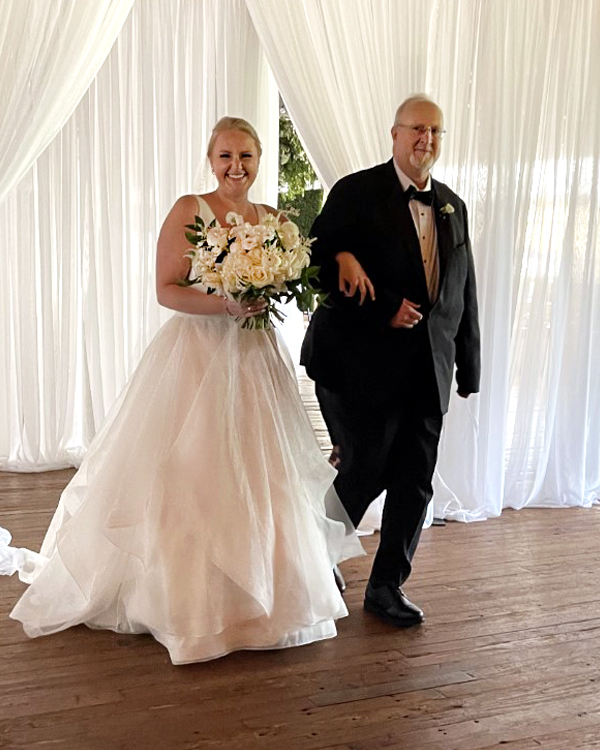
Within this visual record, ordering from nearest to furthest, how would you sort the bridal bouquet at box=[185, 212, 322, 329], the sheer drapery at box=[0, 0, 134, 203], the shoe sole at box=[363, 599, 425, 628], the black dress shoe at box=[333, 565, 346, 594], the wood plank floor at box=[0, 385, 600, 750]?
the wood plank floor at box=[0, 385, 600, 750] → the bridal bouquet at box=[185, 212, 322, 329] → the shoe sole at box=[363, 599, 425, 628] → the black dress shoe at box=[333, 565, 346, 594] → the sheer drapery at box=[0, 0, 134, 203]

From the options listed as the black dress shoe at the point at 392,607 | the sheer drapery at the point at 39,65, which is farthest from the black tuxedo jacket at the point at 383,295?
the sheer drapery at the point at 39,65

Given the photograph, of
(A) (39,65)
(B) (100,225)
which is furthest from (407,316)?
(B) (100,225)

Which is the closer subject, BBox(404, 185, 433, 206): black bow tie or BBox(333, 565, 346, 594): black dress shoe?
BBox(404, 185, 433, 206): black bow tie

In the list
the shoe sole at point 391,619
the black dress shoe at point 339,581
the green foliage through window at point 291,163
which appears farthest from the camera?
the green foliage through window at point 291,163

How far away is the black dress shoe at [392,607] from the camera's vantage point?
3.17 metres

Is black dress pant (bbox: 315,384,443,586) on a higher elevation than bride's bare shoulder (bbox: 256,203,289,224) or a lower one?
lower

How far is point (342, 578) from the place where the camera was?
142 inches

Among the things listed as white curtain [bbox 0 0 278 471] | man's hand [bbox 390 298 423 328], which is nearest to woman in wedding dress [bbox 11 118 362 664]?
man's hand [bbox 390 298 423 328]

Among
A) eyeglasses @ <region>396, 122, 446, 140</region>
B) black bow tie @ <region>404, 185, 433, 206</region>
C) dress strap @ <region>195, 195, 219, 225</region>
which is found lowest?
dress strap @ <region>195, 195, 219, 225</region>

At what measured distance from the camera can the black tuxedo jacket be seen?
3168mm

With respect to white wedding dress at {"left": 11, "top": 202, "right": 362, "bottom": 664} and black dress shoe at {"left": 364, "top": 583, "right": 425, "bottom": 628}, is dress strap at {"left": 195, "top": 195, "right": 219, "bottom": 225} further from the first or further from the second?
black dress shoe at {"left": 364, "top": 583, "right": 425, "bottom": 628}

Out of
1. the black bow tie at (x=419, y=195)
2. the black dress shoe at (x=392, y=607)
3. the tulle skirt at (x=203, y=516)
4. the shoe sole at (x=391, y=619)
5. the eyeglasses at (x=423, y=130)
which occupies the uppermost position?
the eyeglasses at (x=423, y=130)

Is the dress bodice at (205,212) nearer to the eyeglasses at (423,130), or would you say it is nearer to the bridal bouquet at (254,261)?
the bridal bouquet at (254,261)

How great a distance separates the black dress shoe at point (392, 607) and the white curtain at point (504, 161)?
1.34 metres
